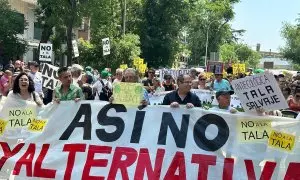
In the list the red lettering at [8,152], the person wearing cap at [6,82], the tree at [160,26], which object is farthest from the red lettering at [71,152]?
the tree at [160,26]

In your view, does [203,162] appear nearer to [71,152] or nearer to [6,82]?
[71,152]

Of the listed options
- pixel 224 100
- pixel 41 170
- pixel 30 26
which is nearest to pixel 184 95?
pixel 224 100

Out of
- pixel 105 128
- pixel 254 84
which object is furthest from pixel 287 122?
pixel 105 128

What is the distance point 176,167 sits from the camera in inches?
242

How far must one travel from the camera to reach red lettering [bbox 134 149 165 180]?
6.16 m

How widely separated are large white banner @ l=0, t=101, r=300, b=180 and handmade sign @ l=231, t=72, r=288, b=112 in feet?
0.55

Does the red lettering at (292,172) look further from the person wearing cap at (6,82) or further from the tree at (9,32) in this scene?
the tree at (9,32)

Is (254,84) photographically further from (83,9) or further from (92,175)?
(83,9)

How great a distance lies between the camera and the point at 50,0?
82.4 feet

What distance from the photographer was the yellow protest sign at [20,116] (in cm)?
692

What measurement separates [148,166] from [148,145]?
0.84 feet

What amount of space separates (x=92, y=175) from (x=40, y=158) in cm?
72

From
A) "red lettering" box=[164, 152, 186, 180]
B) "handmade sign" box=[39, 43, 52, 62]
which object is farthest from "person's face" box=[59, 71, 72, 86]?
"handmade sign" box=[39, 43, 52, 62]

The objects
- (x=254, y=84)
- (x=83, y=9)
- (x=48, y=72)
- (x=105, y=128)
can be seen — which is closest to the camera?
(x=254, y=84)
